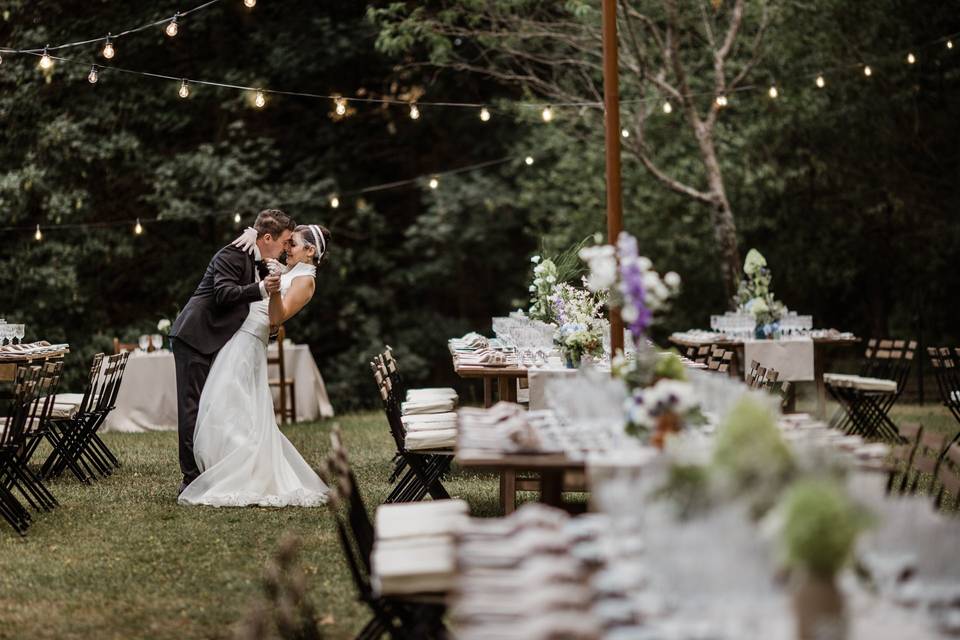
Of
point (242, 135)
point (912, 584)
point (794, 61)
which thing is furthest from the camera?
point (242, 135)

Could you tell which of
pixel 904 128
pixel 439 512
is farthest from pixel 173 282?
pixel 439 512

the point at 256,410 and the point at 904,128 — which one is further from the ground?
the point at 904,128

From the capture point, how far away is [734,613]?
2.46 m

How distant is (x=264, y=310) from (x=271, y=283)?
298 mm

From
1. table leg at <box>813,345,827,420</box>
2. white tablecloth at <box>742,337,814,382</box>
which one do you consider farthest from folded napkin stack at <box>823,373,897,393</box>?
table leg at <box>813,345,827,420</box>

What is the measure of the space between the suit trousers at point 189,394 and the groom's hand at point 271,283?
0.58m

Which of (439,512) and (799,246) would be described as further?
(799,246)

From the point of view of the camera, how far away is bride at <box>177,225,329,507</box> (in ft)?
23.1

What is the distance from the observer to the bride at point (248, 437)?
705 cm

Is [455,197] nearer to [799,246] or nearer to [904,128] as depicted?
[799,246]

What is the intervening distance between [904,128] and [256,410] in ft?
36.2

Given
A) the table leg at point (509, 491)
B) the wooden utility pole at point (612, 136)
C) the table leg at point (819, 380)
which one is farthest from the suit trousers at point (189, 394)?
the table leg at point (819, 380)

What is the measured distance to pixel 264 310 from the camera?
24.4 feet

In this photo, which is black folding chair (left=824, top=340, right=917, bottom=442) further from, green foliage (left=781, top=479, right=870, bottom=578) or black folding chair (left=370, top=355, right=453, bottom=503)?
green foliage (left=781, top=479, right=870, bottom=578)
